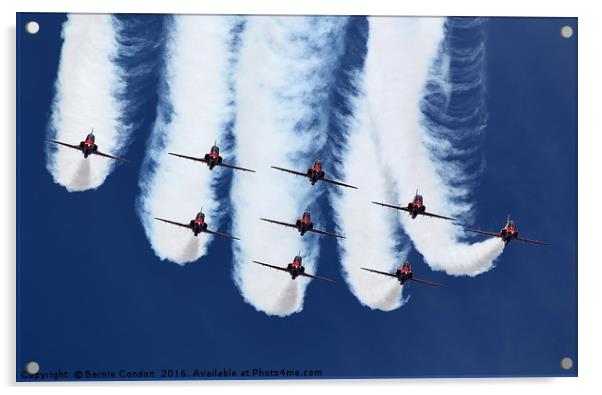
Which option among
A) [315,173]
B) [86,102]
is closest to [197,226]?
[315,173]

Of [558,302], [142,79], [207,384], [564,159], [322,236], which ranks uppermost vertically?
[142,79]

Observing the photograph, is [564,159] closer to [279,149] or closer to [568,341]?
[568,341]

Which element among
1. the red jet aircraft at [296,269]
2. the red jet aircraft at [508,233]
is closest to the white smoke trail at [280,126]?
the red jet aircraft at [296,269]

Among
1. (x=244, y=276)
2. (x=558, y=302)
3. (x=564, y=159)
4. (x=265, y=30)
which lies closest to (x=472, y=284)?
(x=558, y=302)

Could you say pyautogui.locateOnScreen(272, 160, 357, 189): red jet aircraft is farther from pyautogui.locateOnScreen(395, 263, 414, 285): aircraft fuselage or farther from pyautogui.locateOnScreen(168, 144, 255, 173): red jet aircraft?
pyautogui.locateOnScreen(395, 263, 414, 285): aircraft fuselage

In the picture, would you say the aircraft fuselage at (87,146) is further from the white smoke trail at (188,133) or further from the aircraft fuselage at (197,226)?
the aircraft fuselage at (197,226)

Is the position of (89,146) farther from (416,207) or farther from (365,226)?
(416,207)
